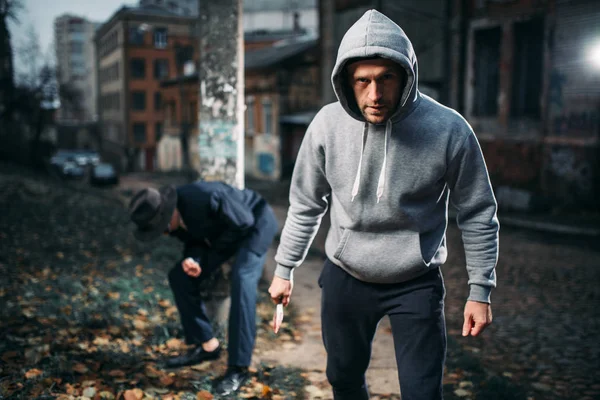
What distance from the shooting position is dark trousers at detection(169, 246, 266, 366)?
12.1 ft

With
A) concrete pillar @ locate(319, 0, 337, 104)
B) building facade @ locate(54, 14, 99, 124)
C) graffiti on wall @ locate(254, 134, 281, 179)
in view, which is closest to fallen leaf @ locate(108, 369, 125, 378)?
concrete pillar @ locate(319, 0, 337, 104)

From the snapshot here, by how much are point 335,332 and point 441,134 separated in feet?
3.33

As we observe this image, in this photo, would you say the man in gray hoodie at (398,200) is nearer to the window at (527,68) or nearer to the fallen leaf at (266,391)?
the fallen leaf at (266,391)

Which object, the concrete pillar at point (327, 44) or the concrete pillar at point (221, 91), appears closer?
the concrete pillar at point (221, 91)

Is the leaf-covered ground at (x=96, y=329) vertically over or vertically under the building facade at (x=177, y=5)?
under

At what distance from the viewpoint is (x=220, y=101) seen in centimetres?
480

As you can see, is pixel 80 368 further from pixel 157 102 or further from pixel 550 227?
pixel 157 102

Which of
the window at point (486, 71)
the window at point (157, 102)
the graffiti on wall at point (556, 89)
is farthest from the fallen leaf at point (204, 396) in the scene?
A: the window at point (157, 102)

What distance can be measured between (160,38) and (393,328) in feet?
181

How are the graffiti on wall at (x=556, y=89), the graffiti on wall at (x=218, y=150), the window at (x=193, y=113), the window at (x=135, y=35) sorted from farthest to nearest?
1. the window at (x=135, y=35)
2. the window at (x=193, y=113)
3. the graffiti on wall at (x=556, y=89)
4. the graffiti on wall at (x=218, y=150)

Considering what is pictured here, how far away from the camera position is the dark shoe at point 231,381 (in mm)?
3559

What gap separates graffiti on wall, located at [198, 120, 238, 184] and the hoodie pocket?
261 cm

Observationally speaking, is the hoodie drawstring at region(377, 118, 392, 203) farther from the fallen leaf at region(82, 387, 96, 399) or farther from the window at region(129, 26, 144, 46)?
the window at region(129, 26, 144, 46)

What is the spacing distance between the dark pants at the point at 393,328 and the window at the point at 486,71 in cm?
1586
